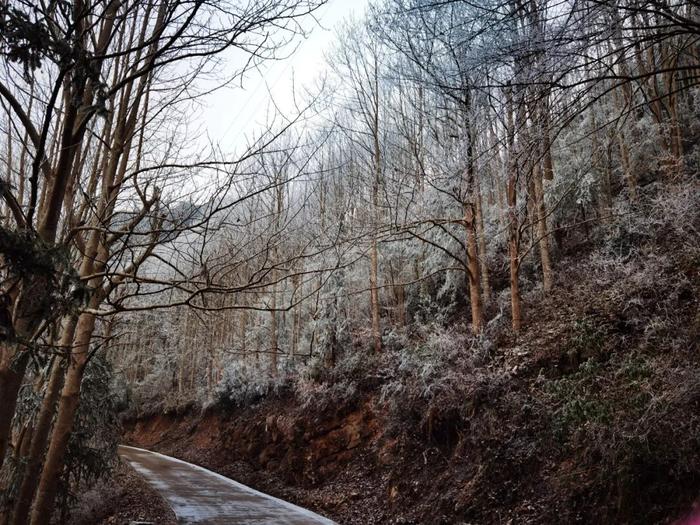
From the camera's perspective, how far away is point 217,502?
998 cm

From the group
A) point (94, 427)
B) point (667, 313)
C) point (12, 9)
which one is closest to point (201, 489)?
point (94, 427)

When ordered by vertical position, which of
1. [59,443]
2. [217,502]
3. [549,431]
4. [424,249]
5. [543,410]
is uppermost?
[424,249]

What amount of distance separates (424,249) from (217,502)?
10376mm

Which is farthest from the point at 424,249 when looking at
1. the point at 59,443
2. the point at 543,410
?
the point at 59,443

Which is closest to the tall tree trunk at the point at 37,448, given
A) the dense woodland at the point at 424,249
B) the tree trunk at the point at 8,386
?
the dense woodland at the point at 424,249

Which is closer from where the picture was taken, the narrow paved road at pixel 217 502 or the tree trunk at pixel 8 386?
the tree trunk at pixel 8 386

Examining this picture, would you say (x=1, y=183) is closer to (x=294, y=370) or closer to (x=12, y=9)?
(x=12, y=9)

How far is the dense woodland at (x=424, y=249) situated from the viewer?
10.6 feet

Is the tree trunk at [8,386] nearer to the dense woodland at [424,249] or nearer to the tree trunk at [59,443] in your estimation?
the dense woodland at [424,249]

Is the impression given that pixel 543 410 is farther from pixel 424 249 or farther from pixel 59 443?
pixel 424 249

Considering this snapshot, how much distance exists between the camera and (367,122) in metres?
15.0

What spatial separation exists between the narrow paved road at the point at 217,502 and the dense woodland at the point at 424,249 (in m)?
1.90

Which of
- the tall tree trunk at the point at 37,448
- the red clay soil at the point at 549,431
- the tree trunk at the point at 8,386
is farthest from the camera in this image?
the tall tree trunk at the point at 37,448

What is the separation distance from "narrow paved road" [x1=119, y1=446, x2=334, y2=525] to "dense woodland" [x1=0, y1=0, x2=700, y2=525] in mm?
1896
